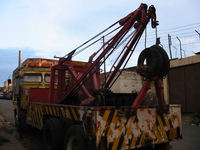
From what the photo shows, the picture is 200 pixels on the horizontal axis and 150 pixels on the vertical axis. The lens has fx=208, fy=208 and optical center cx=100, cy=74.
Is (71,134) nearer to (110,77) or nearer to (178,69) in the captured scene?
(110,77)

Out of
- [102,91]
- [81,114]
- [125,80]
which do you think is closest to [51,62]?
[102,91]

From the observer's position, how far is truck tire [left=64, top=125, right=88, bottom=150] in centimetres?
403

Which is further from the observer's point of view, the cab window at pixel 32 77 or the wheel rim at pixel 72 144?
the cab window at pixel 32 77

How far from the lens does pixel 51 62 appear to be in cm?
1001

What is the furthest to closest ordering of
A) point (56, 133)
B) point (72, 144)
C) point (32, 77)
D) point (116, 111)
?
point (32, 77) → point (56, 133) → point (72, 144) → point (116, 111)

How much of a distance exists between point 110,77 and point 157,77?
203 cm

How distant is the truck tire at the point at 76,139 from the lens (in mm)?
4030

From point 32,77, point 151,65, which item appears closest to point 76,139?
point 151,65

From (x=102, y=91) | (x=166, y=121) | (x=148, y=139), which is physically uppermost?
(x=102, y=91)

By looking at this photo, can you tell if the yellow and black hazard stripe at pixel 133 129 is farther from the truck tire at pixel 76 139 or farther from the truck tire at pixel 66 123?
the truck tire at pixel 66 123

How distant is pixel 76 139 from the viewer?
4227 mm

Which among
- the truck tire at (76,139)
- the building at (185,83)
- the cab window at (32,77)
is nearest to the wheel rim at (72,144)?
the truck tire at (76,139)

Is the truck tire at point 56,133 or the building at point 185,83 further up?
the building at point 185,83

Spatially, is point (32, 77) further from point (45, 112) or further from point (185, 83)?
point (185, 83)
